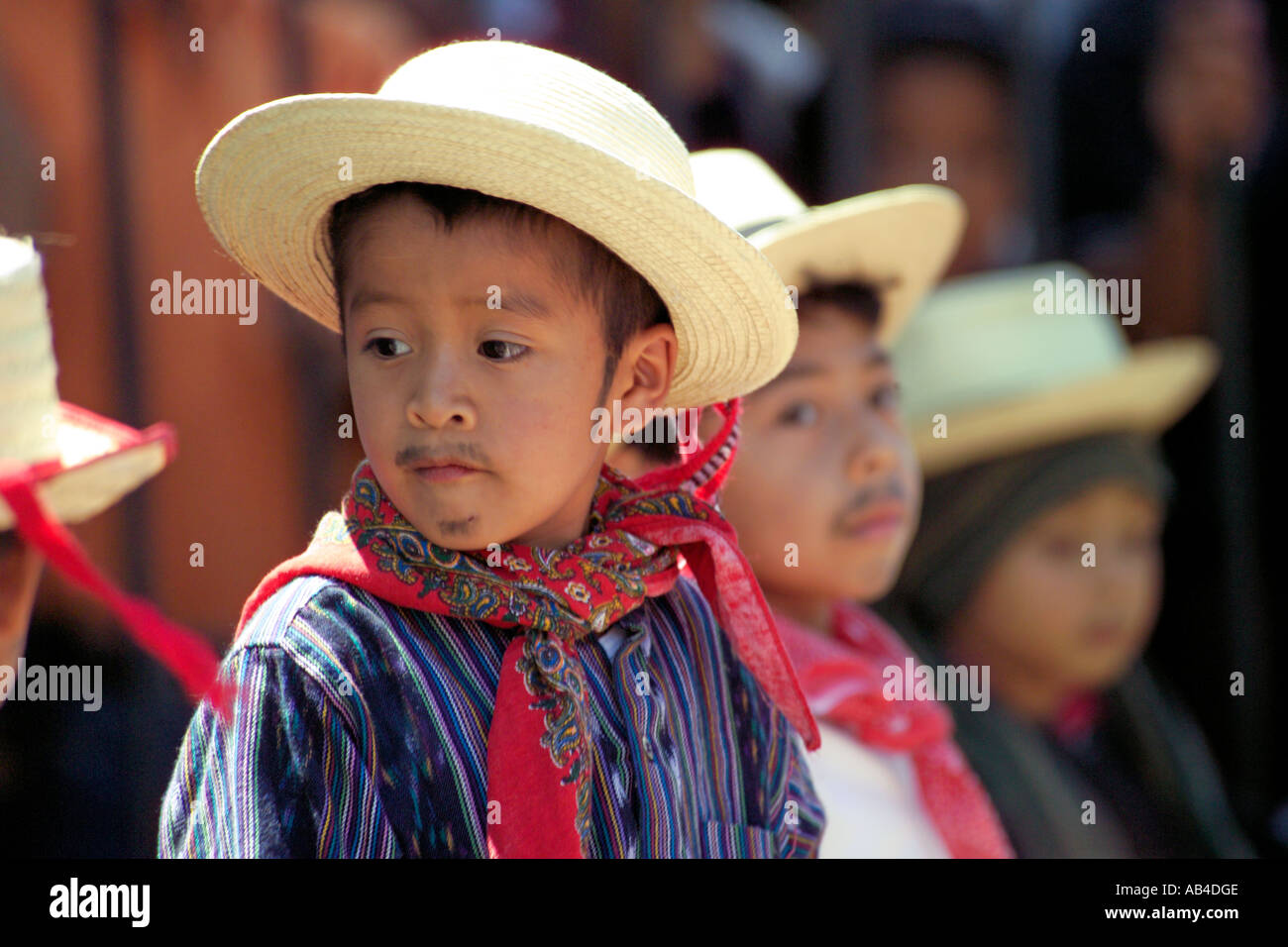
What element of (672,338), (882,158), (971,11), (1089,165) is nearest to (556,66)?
(672,338)

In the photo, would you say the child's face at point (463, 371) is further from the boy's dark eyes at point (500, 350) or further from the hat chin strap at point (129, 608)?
the hat chin strap at point (129, 608)

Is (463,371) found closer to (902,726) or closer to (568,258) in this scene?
(568,258)

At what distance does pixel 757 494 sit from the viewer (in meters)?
2.37

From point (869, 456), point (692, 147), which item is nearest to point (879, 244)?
point (869, 456)

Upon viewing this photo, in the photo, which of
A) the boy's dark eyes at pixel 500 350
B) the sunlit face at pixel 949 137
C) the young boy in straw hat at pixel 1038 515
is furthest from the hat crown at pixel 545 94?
the sunlit face at pixel 949 137

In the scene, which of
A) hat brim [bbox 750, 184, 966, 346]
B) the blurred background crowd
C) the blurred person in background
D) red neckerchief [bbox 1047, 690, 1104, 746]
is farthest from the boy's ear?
the blurred person in background

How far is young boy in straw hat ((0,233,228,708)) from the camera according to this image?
1555 mm

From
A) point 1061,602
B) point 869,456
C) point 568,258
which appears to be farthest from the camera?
point 1061,602

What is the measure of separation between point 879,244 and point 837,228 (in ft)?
0.50

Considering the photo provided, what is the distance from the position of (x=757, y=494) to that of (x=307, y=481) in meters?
1.93

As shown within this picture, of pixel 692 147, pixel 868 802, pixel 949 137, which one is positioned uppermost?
pixel 949 137

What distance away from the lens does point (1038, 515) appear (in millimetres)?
3416

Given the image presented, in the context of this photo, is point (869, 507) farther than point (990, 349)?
No

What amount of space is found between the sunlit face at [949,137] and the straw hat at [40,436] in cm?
302
